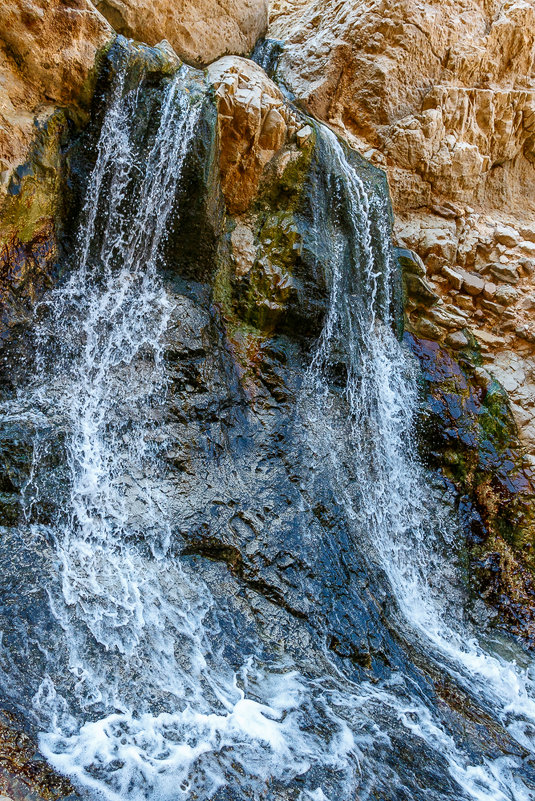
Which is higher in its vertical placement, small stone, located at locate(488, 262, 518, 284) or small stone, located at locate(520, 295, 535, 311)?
small stone, located at locate(488, 262, 518, 284)

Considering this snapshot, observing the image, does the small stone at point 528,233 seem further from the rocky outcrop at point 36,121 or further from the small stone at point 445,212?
the rocky outcrop at point 36,121

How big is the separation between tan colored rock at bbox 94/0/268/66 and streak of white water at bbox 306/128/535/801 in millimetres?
2539

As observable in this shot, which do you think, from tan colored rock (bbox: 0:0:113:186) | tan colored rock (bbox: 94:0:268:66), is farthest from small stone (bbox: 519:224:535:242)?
tan colored rock (bbox: 0:0:113:186)

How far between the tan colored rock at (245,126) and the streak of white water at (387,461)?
0.97 meters

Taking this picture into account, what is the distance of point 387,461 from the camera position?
5586mm

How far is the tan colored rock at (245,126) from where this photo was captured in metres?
5.54

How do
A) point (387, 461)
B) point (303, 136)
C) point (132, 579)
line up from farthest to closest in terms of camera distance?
point (303, 136), point (387, 461), point (132, 579)

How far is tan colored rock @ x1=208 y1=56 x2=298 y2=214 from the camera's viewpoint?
5.54 meters

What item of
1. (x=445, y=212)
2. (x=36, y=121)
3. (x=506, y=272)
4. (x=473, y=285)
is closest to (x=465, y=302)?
(x=473, y=285)

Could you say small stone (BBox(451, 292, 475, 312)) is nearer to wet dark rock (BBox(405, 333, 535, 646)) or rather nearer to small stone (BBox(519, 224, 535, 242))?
wet dark rock (BBox(405, 333, 535, 646))

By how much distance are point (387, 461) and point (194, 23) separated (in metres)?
6.91

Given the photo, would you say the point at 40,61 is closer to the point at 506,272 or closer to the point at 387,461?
the point at 387,461

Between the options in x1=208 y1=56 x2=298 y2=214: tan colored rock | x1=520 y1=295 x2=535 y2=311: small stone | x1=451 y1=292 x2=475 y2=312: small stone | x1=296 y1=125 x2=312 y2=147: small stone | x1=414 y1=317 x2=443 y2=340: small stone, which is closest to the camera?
x1=208 y1=56 x2=298 y2=214: tan colored rock

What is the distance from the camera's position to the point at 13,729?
2.49m
